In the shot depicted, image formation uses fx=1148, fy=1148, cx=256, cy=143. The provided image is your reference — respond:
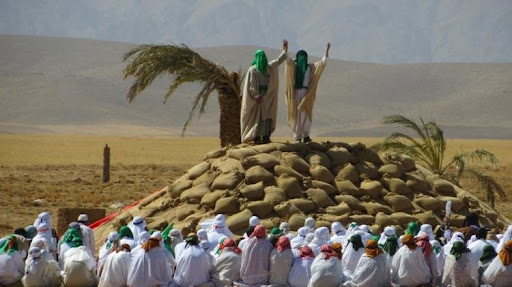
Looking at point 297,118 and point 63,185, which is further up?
Result: point 297,118

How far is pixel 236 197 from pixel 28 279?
171 inches

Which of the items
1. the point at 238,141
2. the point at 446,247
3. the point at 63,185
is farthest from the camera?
the point at 63,185

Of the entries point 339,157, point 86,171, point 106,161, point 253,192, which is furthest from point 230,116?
point 86,171

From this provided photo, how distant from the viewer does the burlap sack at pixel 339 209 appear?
60.2ft

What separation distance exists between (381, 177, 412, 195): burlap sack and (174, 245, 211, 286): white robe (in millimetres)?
5199

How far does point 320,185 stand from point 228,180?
1.51 metres

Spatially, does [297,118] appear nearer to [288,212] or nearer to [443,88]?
[288,212]

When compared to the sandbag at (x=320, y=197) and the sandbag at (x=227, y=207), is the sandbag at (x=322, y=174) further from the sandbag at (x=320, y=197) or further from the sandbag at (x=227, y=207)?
the sandbag at (x=227, y=207)

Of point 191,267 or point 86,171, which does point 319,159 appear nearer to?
point 191,267

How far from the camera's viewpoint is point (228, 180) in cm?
Answer: 1867

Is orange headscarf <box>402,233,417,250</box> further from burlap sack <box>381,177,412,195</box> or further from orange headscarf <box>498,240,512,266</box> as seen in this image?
burlap sack <box>381,177,412,195</box>

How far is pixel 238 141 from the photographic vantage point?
24.5m

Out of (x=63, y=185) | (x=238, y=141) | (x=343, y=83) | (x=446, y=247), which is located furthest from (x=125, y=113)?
(x=446, y=247)

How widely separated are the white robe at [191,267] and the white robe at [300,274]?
3.83 ft
